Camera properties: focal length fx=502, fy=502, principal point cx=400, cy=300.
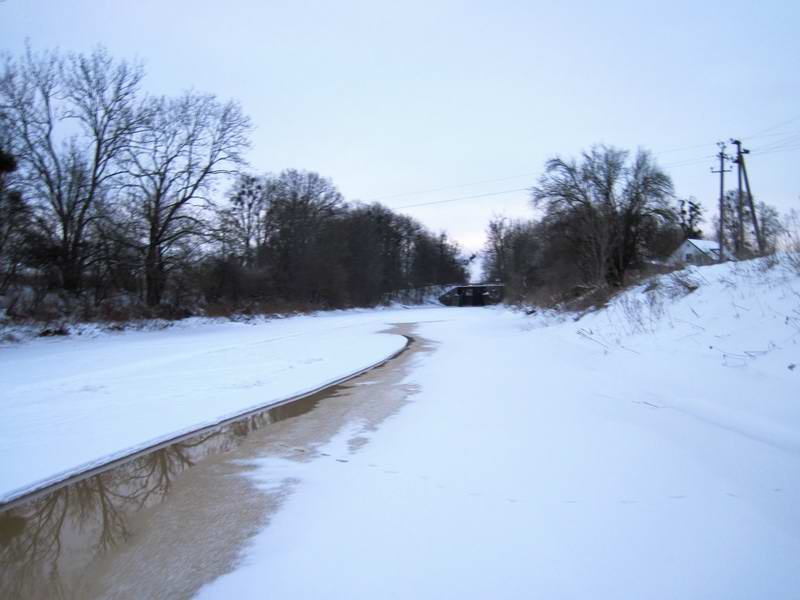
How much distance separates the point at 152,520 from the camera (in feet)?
14.1

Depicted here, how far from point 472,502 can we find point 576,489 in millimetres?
1004

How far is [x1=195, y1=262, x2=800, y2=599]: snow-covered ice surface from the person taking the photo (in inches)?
126

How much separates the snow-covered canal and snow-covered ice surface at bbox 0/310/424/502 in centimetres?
84

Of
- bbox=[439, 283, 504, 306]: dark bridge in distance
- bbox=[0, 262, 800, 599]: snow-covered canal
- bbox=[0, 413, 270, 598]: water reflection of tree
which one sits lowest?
bbox=[0, 413, 270, 598]: water reflection of tree

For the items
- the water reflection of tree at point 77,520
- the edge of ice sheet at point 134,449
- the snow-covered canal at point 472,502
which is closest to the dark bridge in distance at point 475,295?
the edge of ice sheet at point 134,449

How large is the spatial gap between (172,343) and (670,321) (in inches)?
706

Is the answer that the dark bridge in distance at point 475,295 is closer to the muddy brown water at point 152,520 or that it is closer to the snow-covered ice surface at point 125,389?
the snow-covered ice surface at point 125,389

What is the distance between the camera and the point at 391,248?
300 ft

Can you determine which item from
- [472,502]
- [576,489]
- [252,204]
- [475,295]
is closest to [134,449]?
[472,502]

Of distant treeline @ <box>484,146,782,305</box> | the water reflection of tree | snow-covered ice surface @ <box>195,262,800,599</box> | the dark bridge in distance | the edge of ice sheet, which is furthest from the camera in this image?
the dark bridge in distance

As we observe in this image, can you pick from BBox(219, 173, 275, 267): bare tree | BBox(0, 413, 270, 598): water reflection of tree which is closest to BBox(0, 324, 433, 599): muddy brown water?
BBox(0, 413, 270, 598): water reflection of tree

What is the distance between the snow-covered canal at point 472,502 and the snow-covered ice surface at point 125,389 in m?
0.84

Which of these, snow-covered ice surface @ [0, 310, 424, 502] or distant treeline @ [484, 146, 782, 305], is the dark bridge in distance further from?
snow-covered ice surface @ [0, 310, 424, 502]

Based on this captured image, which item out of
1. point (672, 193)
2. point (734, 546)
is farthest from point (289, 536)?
point (672, 193)
